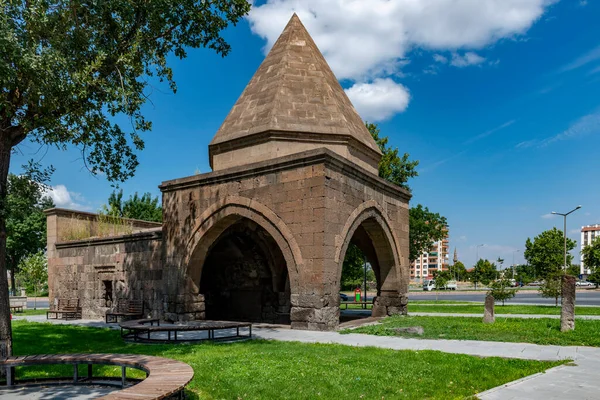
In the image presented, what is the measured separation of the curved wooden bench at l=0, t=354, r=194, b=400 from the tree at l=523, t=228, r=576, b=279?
40737mm

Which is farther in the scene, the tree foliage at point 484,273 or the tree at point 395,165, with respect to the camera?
the tree foliage at point 484,273

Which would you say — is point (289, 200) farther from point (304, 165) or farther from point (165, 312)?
point (165, 312)

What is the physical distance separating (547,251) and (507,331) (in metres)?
36.7

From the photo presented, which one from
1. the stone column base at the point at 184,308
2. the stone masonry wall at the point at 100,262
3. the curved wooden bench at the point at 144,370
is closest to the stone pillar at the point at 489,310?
the stone column base at the point at 184,308

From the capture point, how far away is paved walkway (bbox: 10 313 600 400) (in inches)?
211

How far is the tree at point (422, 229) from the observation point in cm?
2633

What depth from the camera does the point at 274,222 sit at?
37.6ft

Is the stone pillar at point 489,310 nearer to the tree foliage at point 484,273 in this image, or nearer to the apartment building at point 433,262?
the tree foliage at point 484,273

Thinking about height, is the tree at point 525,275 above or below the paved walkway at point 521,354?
below

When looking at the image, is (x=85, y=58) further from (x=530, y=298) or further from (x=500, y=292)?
(x=530, y=298)

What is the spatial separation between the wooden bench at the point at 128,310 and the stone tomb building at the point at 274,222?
0.89 feet

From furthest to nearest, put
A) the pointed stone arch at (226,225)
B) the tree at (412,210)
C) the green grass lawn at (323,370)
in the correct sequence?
the tree at (412,210)
the pointed stone arch at (226,225)
the green grass lawn at (323,370)

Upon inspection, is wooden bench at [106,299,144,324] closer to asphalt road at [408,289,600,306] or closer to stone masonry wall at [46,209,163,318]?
stone masonry wall at [46,209,163,318]

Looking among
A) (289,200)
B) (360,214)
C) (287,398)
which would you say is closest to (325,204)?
(289,200)
